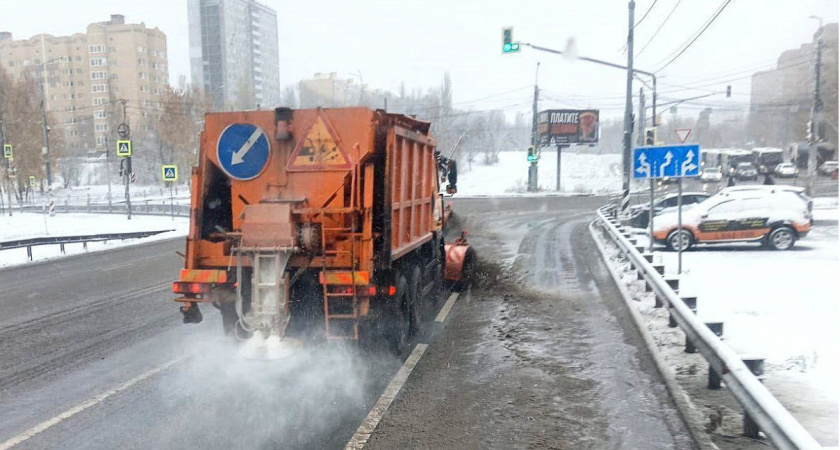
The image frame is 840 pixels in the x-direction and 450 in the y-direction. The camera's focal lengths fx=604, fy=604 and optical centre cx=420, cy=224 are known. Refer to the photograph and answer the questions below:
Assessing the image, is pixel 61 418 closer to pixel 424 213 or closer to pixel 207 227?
pixel 207 227

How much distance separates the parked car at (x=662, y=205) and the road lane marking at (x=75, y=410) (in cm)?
1717

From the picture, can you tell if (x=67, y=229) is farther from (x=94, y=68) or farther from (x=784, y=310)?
(x=94, y=68)

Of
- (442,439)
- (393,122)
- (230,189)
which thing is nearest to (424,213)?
(393,122)

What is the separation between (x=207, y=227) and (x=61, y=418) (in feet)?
8.21

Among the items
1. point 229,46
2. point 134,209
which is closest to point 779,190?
point 134,209

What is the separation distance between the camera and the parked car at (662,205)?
67.9ft

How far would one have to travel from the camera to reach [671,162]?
11906 millimetres

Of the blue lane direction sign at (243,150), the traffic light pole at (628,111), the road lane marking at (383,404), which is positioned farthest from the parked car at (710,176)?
the blue lane direction sign at (243,150)

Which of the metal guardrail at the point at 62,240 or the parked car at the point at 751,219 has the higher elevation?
the parked car at the point at 751,219

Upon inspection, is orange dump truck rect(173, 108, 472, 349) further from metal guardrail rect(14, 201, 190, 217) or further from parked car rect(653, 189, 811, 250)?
metal guardrail rect(14, 201, 190, 217)

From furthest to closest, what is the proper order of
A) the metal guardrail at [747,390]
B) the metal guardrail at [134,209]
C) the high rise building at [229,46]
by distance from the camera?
the high rise building at [229,46], the metal guardrail at [134,209], the metal guardrail at [747,390]

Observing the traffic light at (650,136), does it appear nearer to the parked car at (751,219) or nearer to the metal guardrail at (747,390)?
the parked car at (751,219)

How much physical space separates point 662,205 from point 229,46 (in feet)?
285

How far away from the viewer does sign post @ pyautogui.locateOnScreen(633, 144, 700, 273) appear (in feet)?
38.0
